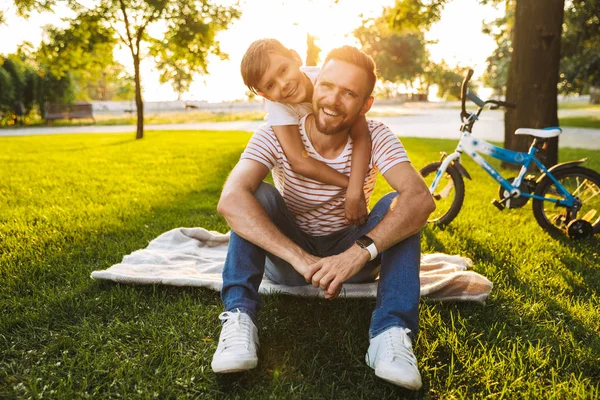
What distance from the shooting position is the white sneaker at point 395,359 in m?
1.78

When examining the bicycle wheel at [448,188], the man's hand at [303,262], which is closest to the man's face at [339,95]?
the man's hand at [303,262]

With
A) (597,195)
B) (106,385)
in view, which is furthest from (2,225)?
(597,195)

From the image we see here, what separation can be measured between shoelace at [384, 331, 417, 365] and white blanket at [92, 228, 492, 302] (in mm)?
681

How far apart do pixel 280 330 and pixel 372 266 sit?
0.60m

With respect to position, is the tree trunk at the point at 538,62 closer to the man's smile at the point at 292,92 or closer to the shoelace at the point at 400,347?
the man's smile at the point at 292,92

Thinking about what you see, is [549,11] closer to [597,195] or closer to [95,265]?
[597,195]

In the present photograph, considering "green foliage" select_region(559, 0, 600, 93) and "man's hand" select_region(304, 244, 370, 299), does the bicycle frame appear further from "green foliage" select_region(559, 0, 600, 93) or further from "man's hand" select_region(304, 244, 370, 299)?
"green foliage" select_region(559, 0, 600, 93)

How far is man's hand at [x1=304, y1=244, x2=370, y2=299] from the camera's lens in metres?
1.97

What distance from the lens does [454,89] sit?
69.8m

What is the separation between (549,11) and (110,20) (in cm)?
1182

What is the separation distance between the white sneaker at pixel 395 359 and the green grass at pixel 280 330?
4.1 inches

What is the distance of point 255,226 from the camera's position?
213 cm

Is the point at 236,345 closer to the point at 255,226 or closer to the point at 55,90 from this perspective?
the point at 255,226

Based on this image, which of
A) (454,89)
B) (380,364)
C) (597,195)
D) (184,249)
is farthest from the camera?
(454,89)
